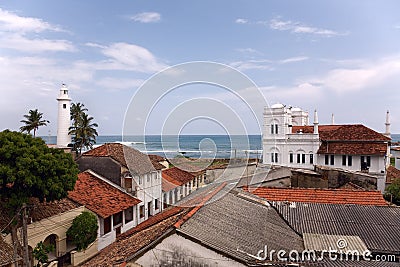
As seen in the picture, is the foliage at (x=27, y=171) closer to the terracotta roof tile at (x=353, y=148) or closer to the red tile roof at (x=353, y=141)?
the terracotta roof tile at (x=353, y=148)

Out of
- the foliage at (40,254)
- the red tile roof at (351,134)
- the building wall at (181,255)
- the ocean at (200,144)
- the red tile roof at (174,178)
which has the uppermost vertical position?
the red tile roof at (351,134)

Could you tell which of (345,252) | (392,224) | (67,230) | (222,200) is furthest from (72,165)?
(392,224)

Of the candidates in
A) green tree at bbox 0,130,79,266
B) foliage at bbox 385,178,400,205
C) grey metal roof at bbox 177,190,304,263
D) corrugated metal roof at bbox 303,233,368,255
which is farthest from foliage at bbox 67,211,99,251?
foliage at bbox 385,178,400,205

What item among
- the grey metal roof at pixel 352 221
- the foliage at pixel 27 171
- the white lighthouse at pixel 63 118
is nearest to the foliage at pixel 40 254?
the foliage at pixel 27 171

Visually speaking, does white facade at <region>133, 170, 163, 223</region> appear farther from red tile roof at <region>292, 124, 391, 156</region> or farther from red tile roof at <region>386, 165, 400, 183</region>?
red tile roof at <region>386, 165, 400, 183</region>

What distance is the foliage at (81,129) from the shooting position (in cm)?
3862

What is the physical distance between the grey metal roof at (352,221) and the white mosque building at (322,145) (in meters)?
18.1

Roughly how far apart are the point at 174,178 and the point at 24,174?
19.0 m

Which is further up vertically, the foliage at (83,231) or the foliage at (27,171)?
the foliage at (27,171)

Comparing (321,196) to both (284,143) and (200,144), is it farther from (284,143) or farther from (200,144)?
(284,143)

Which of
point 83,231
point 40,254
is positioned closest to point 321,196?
point 83,231

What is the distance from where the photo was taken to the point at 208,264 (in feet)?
24.2

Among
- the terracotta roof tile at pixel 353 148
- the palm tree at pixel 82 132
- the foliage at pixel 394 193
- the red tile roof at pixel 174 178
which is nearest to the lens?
the foliage at pixel 394 193

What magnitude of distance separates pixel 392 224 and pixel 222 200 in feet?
18.1
